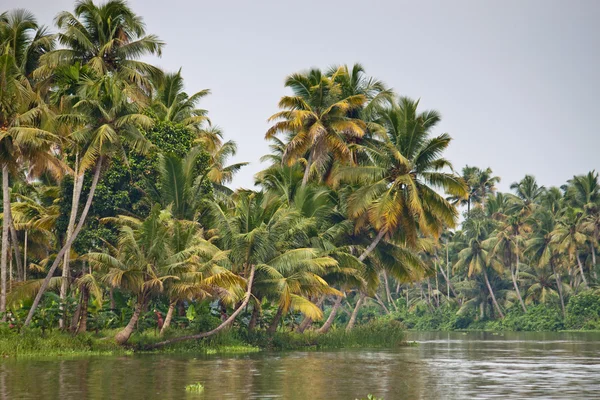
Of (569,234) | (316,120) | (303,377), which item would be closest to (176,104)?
(316,120)

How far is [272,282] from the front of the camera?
39.2m

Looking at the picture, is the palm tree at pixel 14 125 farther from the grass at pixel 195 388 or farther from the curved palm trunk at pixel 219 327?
the grass at pixel 195 388

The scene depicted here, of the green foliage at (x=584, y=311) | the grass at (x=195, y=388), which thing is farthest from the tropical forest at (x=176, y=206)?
the green foliage at (x=584, y=311)

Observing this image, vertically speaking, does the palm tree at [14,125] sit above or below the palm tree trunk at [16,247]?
above

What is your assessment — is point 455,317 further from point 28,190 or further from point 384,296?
point 28,190

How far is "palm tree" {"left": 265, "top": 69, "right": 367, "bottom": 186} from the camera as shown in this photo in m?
47.0

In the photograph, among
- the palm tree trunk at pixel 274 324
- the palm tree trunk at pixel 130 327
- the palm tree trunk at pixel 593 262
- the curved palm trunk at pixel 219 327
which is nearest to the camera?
A: the palm tree trunk at pixel 130 327

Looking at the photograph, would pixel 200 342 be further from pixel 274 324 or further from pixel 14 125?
pixel 14 125

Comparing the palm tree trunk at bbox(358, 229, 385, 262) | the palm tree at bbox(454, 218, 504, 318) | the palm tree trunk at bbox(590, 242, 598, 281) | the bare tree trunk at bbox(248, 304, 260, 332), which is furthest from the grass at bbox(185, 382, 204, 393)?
the palm tree at bbox(454, 218, 504, 318)

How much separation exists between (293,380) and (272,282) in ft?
46.6

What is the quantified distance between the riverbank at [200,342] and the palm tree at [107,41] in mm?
12905

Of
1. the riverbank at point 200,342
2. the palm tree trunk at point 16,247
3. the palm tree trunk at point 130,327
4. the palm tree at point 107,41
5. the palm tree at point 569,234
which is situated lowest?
the riverbank at point 200,342

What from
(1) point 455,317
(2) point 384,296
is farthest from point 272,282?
(2) point 384,296

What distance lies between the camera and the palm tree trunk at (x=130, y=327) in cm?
3588
